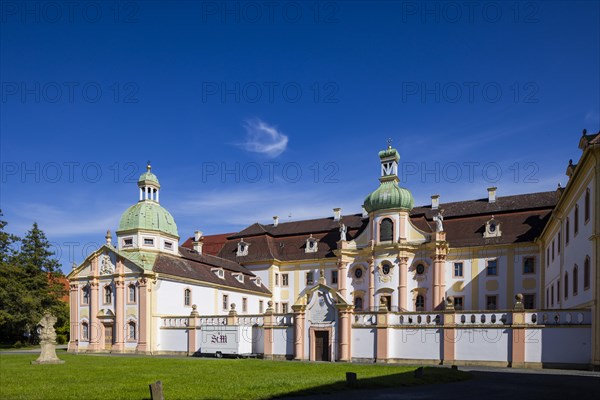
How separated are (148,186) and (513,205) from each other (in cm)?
3287

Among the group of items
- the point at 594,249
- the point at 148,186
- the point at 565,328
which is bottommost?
the point at 565,328

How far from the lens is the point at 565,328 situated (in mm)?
26641

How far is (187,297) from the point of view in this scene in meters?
43.8

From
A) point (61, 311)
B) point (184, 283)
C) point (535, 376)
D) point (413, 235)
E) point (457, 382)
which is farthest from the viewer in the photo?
point (61, 311)

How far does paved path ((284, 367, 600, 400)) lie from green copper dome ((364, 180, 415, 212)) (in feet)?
89.1

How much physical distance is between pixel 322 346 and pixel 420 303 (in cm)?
1645

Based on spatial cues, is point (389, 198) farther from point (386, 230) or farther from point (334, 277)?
point (334, 277)

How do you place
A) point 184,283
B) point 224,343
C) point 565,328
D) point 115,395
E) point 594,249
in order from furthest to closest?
1. point 184,283
2. point 224,343
3. point 565,328
4. point 594,249
5. point 115,395

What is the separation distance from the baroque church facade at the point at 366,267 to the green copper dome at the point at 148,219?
0.11 metres

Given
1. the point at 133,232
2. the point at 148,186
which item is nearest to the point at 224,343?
the point at 133,232

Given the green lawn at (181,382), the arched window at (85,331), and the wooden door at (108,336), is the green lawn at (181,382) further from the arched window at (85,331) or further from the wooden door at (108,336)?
the arched window at (85,331)

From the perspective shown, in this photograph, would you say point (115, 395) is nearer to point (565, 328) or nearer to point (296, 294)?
point (565, 328)

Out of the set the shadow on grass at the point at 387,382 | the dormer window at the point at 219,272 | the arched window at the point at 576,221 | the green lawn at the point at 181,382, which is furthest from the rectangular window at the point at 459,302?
the shadow on grass at the point at 387,382

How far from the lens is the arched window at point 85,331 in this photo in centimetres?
4372
